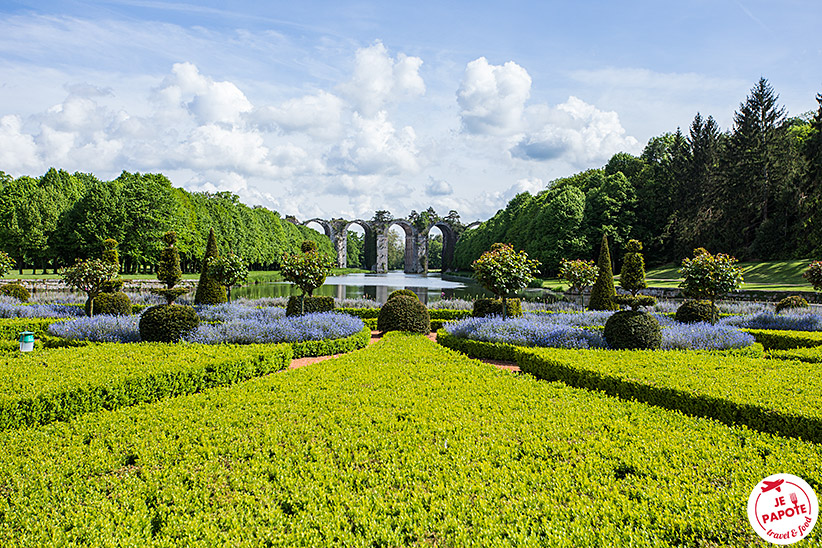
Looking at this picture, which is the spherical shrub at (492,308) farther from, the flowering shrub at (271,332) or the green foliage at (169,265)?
the green foliage at (169,265)

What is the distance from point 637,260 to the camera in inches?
747

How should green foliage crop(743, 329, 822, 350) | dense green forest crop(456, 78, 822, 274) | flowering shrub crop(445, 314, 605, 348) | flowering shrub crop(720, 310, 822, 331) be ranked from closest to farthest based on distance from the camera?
flowering shrub crop(445, 314, 605, 348)
green foliage crop(743, 329, 822, 350)
flowering shrub crop(720, 310, 822, 331)
dense green forest crop(456, 78, 822, 274)

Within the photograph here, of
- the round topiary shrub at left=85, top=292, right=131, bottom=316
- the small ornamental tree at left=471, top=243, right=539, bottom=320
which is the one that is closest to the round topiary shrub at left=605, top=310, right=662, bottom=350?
the small ornamental tree at left=471, top=243, right=539, bottom=320

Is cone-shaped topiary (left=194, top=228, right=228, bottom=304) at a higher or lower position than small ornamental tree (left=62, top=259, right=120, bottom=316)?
lower

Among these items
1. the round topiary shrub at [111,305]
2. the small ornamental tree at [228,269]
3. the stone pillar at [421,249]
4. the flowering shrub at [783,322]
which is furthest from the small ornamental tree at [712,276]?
the stone pillar at [421,249]

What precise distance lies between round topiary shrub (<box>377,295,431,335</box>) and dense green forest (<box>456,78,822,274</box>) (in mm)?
27144

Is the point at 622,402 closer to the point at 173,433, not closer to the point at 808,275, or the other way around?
the point at 173,433

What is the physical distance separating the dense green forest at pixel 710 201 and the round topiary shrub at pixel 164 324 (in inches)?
1297

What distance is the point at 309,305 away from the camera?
13109 millimetres

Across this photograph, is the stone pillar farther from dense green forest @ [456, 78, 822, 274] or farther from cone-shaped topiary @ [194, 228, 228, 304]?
cone-shaped topiary @ [194, 228, 228, 304]

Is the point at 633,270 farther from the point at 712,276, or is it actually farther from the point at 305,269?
the point at 305,269

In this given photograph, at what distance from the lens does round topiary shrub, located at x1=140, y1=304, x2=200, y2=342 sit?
8.85 meters

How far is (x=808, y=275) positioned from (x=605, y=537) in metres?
17.9

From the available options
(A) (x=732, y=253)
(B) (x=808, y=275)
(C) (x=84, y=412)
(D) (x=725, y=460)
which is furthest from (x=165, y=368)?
(A) (x=732, y=253)
